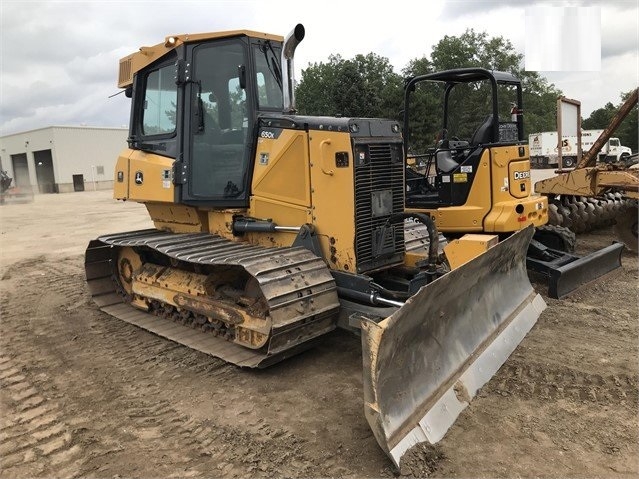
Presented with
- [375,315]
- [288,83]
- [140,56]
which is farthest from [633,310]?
[140,56]

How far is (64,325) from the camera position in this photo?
584 centimetres

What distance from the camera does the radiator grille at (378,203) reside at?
4.48 meters

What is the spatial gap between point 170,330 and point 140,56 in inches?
116

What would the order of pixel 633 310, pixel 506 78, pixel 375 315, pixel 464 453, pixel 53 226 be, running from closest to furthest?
1. pixel 464 453
2. pixel 375 315
3. pixel 633 310
4. pixel 506 78
5. pixel 53 226

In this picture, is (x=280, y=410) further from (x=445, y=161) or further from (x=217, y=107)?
(x=445, y=161)

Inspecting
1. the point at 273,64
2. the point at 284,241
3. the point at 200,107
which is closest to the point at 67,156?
the point at 200,107

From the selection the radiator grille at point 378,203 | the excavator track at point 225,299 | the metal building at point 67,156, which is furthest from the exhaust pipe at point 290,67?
the metal building at point 67,156

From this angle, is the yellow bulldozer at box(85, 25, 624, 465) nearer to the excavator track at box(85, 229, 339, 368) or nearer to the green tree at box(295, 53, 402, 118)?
the excavator track at box(85, 229, 339, 368)

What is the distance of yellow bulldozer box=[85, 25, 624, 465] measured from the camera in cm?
391

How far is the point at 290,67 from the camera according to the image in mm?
4973

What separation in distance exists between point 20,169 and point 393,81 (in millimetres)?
35349

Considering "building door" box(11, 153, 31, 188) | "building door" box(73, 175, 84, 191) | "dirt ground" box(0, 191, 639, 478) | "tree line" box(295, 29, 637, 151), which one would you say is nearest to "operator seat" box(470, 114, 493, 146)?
"dirt ground" box(0, 191, 639, 478)

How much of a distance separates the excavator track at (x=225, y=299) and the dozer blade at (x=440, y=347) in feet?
3.11

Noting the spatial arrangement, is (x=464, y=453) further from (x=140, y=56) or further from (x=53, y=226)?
(x=53, y=226)
